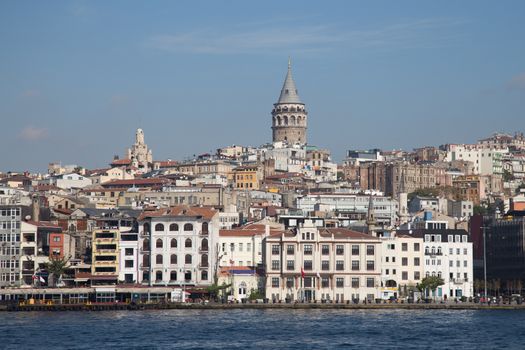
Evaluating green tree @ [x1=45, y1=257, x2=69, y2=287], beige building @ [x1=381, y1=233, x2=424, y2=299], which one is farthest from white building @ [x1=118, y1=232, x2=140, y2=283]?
beige building @ [x1=381, y1=233, x2=424, y2=299]

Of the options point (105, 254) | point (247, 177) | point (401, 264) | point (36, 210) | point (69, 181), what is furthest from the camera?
point (247, 177)

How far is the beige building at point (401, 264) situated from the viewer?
107812 mm

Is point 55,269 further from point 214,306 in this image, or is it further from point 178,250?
point 214,306

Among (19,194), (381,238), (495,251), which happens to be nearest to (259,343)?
(381,238)

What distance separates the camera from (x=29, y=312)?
97.7 m

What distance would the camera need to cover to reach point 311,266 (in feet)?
342

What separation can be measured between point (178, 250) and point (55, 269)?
8963 mm

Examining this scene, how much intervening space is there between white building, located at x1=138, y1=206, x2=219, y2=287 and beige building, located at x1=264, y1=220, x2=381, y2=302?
458 centimetres

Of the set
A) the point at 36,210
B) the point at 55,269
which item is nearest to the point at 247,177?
the point at 36,210

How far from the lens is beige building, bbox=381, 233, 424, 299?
4245 inches

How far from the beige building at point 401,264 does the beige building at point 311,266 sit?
13.0 ft

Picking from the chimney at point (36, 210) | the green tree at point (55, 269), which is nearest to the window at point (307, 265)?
the green tree at point (55, 269)

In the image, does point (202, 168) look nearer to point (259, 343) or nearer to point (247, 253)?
point (247, 253)

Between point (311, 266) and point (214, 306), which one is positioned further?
point (311, 266)
